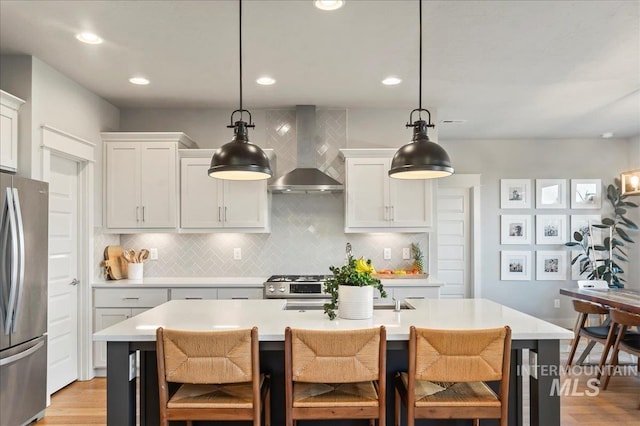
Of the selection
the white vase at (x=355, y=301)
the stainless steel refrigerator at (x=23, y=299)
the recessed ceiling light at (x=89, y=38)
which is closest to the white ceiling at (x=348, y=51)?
the recessed ceiling light at (x=89, y=38)

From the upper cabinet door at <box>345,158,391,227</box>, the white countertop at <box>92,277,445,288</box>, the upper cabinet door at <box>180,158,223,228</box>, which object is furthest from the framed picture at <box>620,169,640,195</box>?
the upper cabinet door at <box>180,158,223,228</box>

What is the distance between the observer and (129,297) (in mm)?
4309

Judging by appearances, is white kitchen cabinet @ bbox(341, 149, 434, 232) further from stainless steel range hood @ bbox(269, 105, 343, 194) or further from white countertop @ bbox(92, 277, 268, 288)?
white countertop @ bbox(92, 277, 268, 288)

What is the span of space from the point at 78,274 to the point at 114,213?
0.70 metres

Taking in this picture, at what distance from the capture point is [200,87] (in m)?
4.22

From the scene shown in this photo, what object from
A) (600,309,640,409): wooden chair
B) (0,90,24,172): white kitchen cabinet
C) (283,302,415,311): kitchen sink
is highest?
(0,90,24,172): white kitchen cabinet

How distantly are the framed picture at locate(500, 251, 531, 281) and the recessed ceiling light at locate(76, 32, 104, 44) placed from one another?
5.78 m

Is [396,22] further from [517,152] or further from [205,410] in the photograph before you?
[517,152]

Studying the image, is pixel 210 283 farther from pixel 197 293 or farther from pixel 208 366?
pixel 208 366

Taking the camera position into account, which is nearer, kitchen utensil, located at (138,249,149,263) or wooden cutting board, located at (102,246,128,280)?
wooden cutting board, located at (102,246,128,280)

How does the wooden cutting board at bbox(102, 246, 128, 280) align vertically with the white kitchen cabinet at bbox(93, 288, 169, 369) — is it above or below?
above

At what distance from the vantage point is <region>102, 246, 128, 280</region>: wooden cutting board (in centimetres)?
457

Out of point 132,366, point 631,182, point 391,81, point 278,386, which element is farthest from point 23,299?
point 631,182

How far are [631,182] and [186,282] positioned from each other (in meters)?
4.90
